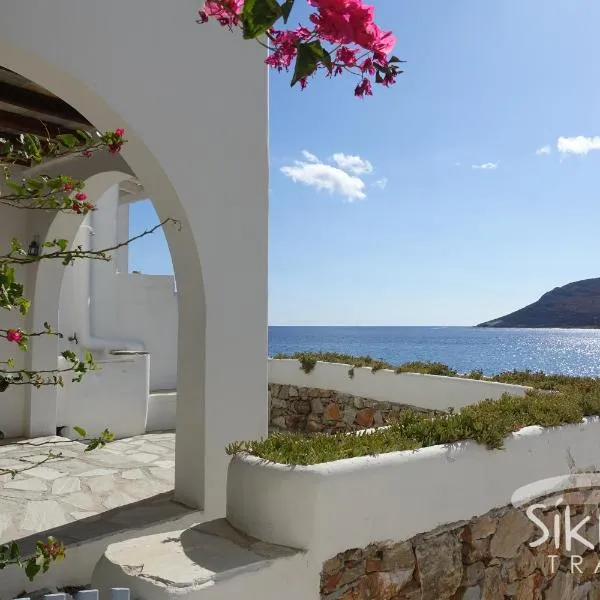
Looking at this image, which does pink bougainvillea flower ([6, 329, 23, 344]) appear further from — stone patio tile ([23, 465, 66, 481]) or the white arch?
the white arch

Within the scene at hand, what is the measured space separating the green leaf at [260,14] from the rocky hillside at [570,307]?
372ft

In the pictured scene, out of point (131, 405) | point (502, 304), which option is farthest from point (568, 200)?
point (502, 304)

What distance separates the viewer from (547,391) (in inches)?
255

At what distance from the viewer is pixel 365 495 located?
308cm

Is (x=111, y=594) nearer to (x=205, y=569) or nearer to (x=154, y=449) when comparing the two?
(x=205, y=569)

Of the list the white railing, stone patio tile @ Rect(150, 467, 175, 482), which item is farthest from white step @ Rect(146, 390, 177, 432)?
the white railing

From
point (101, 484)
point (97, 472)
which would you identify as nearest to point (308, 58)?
point (101, 484)

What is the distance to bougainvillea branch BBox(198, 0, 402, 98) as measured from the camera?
1587 mm

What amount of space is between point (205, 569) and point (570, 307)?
120 m

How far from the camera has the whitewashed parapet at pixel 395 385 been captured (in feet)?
24.2

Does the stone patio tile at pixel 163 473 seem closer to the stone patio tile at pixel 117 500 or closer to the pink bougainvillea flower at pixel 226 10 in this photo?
the stone patio tile at pixel 117 500

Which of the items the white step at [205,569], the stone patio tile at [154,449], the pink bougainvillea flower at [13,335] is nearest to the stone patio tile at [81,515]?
the white step at [205,569]

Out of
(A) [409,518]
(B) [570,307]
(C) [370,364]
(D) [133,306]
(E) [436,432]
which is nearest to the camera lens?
(A) [409,518]

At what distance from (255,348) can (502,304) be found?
144484 mm
